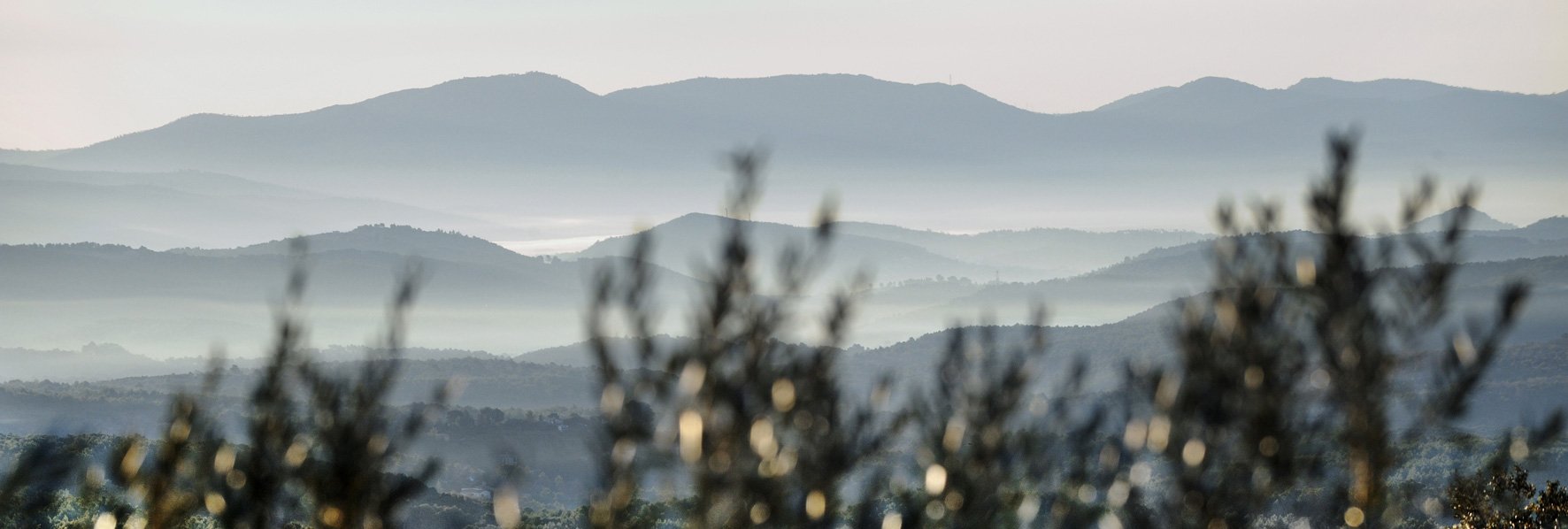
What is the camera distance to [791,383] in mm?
9031

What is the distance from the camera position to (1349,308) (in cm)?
1109

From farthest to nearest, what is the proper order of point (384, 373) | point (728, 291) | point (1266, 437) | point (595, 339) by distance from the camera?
point (1266, 437)
point (384, 373)
point (728, 291)
point (595, 339)

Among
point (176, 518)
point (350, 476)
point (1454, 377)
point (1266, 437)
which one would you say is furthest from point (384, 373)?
point (1454, 377)

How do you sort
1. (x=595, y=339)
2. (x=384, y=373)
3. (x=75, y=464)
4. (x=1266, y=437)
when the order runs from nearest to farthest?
(x=595, y=339) < (x=75, y=464) < (x=384, y=373) < (x=1266, y=437)

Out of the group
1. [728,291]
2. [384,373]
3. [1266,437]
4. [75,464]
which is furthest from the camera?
[1266,437]

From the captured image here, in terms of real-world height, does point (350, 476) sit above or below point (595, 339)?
below

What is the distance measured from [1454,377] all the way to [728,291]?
249 inches

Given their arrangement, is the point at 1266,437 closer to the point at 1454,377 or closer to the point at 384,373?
the point at 1454,377

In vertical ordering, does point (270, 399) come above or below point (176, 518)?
above

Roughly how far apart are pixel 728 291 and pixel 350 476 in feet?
9.57

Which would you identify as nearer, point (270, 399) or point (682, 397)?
point (682, 397)

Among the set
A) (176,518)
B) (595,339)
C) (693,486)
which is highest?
(595,339)

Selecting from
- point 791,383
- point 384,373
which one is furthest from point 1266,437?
point 384,373

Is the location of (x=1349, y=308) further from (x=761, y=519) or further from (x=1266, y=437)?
(x=761, y=519)
